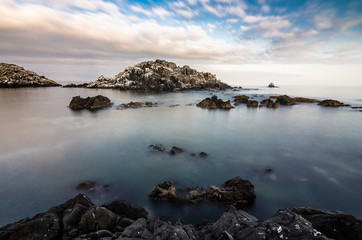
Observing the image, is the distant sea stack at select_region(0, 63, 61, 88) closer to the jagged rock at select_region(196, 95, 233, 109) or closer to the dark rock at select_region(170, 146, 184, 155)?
the jagged rock at select_region(196, 95, 233, 109)

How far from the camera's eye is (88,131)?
2361cm

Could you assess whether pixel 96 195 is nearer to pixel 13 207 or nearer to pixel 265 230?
pixel 13 207

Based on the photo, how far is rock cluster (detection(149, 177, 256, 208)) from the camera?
9.95 m

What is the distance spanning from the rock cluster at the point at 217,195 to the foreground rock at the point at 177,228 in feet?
9.99

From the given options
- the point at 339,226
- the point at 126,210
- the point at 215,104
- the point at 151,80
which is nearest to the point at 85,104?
the point at 215,104

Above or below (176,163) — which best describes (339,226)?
above

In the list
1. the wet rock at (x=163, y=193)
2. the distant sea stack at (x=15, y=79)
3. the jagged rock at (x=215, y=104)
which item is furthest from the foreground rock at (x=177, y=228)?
the distant sea stack at (x=15, y=79)

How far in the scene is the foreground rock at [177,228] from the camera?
5.46 meters

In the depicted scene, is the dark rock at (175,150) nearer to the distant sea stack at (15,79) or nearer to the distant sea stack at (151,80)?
the distant sea stack at (151,80)

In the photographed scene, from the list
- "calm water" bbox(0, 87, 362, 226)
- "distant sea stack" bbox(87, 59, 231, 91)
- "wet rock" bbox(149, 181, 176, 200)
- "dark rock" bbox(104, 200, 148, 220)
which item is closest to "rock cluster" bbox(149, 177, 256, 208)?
"wet rock" bbox(149, 181, 176, 200)

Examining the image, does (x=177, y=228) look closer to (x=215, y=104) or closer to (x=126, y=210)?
(x=126, y=210)

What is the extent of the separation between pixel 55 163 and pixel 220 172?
46.3 feet

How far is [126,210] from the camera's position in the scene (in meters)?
8.23

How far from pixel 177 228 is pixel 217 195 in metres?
4.72
